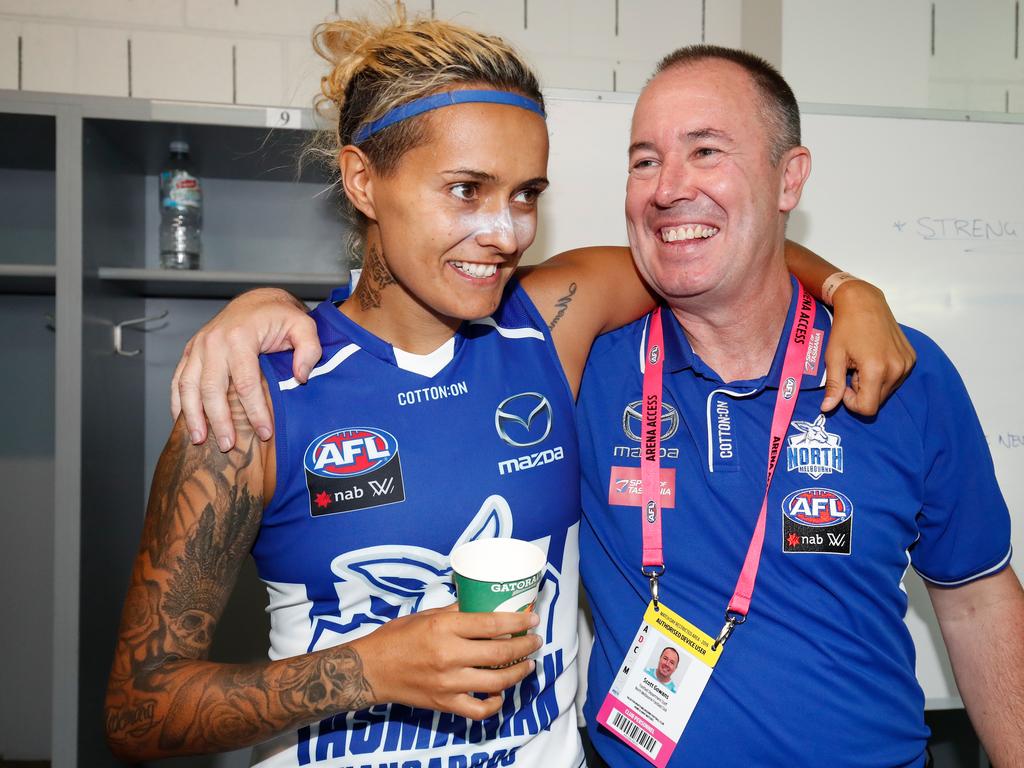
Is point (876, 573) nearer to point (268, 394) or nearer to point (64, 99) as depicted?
point (268, 394)

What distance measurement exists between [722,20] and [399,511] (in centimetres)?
255

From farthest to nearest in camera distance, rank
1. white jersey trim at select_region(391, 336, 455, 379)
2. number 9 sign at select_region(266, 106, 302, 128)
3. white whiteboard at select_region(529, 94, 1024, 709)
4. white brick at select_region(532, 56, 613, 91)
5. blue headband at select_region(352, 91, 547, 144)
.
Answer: white brick at select_region(532, 56, 613, 91), white whiteboard at select_region(529, 94, 1024, 709), number 9 sign at select_region(266, 106, 302, 128), white jersey trim at select_region(391, 336, 455, 379), blue headband at select_region(352, 91, 547, 144)

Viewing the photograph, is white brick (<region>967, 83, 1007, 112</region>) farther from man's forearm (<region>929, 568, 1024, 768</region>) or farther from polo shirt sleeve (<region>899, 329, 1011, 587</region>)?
man's forearm (<region>929, 568, 1024, 768</region>)

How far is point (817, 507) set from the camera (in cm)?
131

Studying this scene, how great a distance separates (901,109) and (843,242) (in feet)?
1.40

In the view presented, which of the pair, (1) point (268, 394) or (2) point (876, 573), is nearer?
(1) point (268, 394)

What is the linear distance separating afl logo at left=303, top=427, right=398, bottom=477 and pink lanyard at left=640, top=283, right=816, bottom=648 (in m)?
0.49

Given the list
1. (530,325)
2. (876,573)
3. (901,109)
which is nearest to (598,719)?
(876,573)

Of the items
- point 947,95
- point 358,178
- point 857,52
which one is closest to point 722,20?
point 857,52

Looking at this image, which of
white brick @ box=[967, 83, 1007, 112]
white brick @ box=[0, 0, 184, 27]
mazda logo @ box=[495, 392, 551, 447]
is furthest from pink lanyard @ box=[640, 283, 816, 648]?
white brick @ box=[0, 0, 184, 27]

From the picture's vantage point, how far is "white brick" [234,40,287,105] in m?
2.58

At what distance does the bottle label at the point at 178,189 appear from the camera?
2.17m

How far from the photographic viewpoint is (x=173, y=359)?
2447mm

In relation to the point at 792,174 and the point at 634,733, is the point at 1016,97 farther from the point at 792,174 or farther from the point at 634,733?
the point at 634,733
